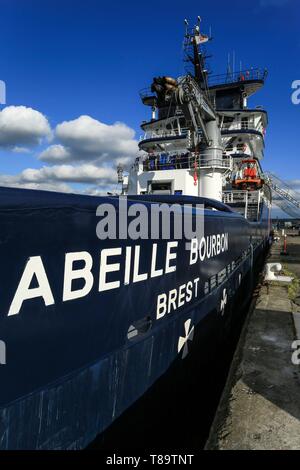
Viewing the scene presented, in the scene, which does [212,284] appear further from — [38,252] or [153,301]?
[38,252]

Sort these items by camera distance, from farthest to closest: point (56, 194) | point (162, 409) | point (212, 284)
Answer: point (212, 284) → point (162, 409) → point (56, 194)

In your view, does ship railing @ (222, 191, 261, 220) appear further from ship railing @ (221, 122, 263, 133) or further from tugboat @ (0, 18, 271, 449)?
tugboat @ (0, 18, 271, 449)

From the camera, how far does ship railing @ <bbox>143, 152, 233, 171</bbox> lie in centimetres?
1407

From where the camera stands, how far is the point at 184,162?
605 inches

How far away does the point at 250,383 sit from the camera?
366 cm

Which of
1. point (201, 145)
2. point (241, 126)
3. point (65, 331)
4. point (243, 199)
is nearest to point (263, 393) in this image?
point (65, 331)

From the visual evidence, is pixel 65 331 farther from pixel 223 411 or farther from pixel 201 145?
pixel 201 145

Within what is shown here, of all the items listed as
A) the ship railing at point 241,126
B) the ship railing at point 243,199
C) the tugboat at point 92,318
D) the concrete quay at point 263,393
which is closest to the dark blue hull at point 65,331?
the tugboat at point 92,318

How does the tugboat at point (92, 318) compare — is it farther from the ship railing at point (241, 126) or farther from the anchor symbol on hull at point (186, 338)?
the ship railing at point (241, 126)

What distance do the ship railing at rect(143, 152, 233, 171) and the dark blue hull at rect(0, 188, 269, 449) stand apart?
465 inches

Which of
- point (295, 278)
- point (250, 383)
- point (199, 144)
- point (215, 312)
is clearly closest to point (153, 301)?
point (250, 383)

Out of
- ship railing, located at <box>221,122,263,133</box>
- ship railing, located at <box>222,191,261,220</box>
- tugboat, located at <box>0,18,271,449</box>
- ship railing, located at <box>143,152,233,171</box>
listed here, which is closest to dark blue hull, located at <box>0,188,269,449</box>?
tugboat, located at <box>0,18,271,449</box>

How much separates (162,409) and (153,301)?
1.09 meters

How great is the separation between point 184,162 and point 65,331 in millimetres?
14188
